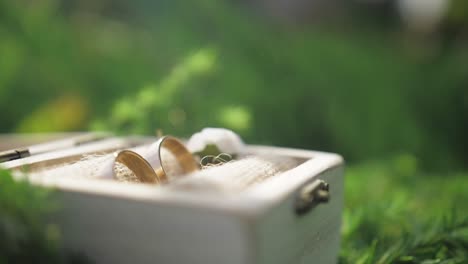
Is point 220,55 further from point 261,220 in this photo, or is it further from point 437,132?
point 261,220

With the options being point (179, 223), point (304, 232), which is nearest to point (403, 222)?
point (304, 232)

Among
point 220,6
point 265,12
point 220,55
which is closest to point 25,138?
point 220,55

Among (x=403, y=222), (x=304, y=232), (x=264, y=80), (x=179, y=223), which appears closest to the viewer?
(x=179, y=223)

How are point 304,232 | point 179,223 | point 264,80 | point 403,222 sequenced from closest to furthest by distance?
point 179,223, point 304,232, point 403,222, point 264,80

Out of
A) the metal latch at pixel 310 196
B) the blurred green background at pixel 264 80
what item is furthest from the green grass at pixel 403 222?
the metal latch at pixel 310 196

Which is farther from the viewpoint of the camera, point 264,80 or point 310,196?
point 264,80

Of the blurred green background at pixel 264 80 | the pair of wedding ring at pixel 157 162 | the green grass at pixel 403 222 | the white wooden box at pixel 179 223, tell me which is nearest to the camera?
the white wooden box at pixel 179 223

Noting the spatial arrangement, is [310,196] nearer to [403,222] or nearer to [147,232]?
[147,232]

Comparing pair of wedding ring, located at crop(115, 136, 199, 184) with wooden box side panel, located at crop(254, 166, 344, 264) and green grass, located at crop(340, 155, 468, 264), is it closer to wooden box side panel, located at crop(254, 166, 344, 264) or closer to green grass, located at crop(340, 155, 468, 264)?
wooden box side panel, located at crop(254, 166, 344, 264)

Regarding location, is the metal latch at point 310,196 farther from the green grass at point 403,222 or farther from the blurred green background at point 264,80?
the blurred green background at point 264,80
